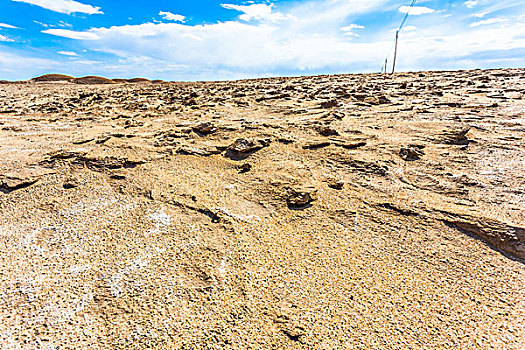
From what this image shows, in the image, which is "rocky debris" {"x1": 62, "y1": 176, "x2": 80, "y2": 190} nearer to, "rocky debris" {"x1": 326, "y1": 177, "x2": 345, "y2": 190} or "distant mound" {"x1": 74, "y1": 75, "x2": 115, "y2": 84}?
"rocky debris" {"x1": 326, "y1": 177, "x2": 345, "y2": 190}

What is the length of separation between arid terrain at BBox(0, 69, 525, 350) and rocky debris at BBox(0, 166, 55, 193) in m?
0.02

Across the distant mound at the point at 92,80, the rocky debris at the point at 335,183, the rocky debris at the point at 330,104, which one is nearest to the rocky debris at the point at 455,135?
the rocky debris at the point at 335,183

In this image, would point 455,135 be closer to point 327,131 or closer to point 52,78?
point 327,131

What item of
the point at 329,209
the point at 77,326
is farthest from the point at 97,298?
the point at 329,209

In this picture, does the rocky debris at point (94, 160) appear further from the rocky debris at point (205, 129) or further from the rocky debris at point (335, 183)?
the rocky debris at point (335, 183)

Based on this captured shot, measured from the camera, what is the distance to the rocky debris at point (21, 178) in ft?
8.02

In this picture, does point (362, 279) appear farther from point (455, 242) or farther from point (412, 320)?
point (455, 242)

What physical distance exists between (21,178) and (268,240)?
2.34 m

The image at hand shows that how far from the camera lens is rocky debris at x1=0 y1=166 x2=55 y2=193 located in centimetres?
244

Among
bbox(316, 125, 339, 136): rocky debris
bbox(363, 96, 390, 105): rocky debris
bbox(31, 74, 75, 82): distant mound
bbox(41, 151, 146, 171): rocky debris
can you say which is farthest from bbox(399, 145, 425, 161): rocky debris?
bbox(31, 74, 75, 82): distant mound

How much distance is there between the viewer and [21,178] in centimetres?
253

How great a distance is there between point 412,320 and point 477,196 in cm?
139

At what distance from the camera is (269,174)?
2.59 m

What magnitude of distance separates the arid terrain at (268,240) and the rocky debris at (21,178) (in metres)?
0.02
